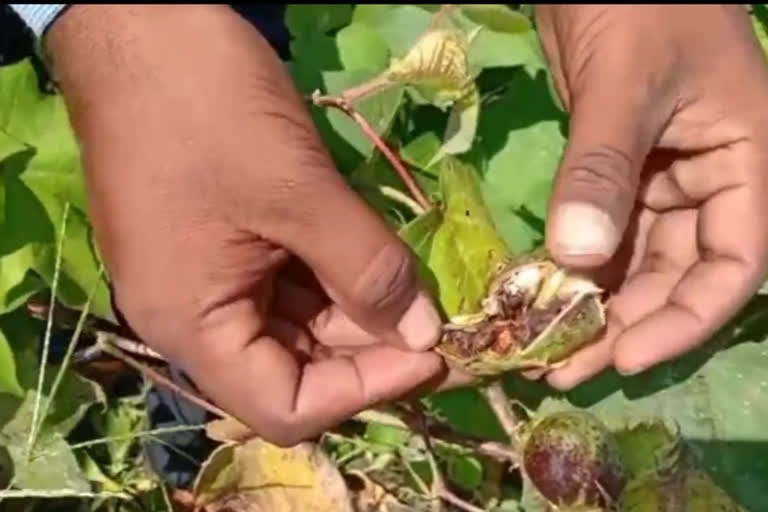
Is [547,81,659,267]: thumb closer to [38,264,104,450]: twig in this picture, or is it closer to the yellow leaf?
the yellow leaf

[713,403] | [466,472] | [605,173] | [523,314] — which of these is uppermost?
[605,173]

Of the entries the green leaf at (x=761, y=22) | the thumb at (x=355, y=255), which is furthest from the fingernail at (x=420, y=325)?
the green leaf at (x=761, y=22)

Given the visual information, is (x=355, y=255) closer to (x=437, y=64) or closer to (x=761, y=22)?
(x=437, y=64)

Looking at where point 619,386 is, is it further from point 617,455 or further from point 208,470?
point 208,470

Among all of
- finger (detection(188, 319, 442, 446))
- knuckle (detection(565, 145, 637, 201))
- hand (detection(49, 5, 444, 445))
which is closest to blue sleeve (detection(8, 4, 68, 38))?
hand (detection(49, 5, 444, 445))

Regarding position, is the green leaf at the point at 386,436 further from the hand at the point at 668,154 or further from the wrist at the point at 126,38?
the wrist at the point at 126,38

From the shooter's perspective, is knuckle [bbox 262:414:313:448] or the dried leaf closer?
knuckle [bbox 262:414:313:448]

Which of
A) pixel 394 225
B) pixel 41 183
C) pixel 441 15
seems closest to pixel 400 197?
pixel 394 225
